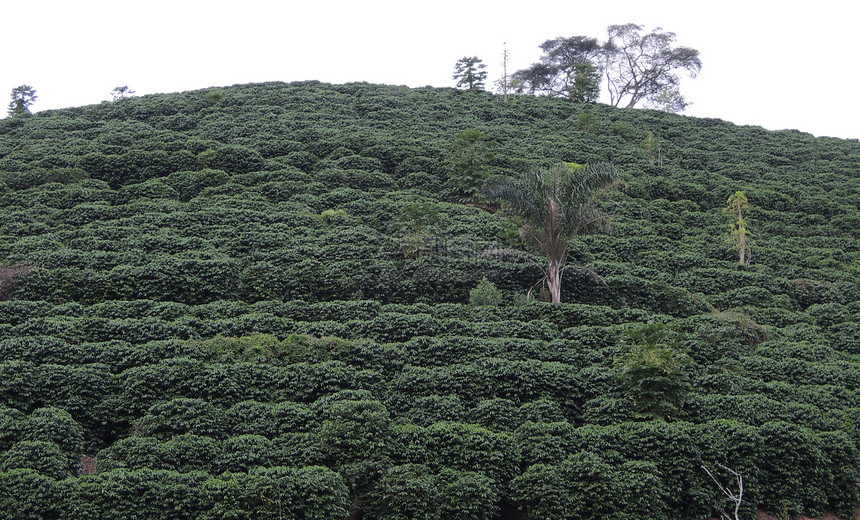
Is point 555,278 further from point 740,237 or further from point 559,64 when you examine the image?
point 559,64

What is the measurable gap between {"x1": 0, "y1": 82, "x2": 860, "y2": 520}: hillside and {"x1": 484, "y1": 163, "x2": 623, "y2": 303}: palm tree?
1317mm

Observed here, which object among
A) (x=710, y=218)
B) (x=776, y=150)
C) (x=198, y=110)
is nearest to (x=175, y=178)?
(x=198, y=110)

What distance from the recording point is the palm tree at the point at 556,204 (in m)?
18.0

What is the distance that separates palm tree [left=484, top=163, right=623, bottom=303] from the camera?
18.0m

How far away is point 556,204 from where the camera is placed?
706 inches

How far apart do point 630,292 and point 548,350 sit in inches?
195

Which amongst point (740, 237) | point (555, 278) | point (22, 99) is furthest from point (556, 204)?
point (22, 99)

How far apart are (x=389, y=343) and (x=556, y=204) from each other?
216 inches

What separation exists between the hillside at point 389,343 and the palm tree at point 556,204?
132 centimetres

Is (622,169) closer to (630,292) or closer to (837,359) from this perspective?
(630,292)

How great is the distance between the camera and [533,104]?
142ft

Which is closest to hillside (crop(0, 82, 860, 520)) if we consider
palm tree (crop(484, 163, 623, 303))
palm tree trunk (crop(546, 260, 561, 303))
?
palm tree trunk (crop(546, 260, 561, 303))

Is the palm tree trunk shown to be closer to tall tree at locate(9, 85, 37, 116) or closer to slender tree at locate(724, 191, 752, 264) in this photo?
slender tree at locate(724, 191, 752, 264)

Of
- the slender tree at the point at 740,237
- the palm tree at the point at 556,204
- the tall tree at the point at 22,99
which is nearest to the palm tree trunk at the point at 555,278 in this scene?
the palm tree at the point at 556,204
